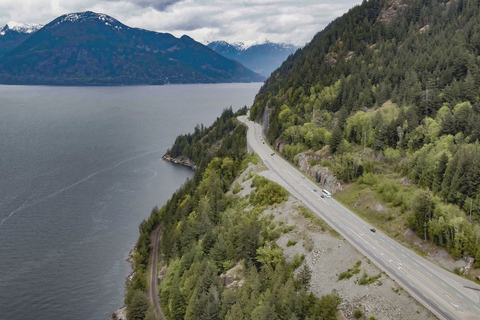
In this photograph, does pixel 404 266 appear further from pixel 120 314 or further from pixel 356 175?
pixel 120 314

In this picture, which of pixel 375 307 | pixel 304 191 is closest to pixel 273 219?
pixel 304 191

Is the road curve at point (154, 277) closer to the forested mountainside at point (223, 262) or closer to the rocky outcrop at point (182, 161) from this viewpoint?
the forested mountainside at point (223, 262)

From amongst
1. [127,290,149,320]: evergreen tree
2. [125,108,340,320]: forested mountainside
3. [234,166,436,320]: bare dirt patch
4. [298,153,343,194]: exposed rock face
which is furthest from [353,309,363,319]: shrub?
[127,290,149,320]: evergreen tree

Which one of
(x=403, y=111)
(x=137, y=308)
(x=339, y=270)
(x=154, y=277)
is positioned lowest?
(x=154, y=277)

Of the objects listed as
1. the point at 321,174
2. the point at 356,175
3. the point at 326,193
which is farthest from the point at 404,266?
the point at 321,174

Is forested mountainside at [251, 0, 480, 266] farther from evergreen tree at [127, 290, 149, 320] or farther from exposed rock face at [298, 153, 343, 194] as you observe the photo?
evergreen tree at [127, 290, 149, 320]

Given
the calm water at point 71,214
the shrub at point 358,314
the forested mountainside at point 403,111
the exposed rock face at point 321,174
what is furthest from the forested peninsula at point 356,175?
the calm water at point 71,214
